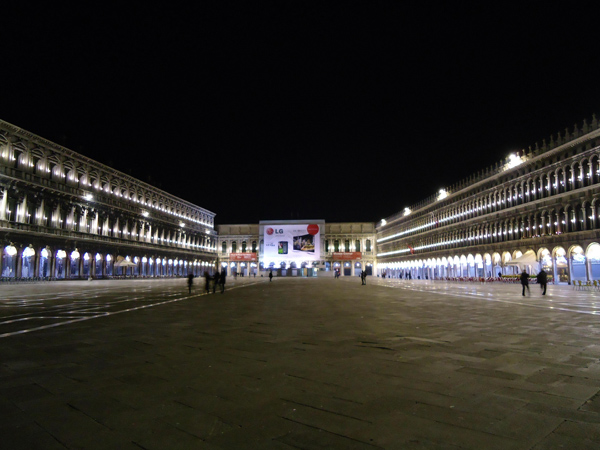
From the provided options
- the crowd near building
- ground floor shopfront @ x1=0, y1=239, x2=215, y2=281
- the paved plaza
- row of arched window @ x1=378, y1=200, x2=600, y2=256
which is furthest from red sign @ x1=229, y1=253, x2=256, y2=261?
the paved plaza

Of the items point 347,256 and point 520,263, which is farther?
point 347,256

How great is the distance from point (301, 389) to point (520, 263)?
39.3 m

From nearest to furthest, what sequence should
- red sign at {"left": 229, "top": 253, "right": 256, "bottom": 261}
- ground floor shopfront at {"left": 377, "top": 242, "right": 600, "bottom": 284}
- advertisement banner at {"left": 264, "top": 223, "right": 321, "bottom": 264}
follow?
ground floor shopfront at {"left": 377, "top": 242, "right": 600, "bottom": 284}, advertisement banner at {"left": 264, "top": 223, "right": 321, "bottom": 264}, red sign at {"left": 229, "top": 253, "right": 256, "bottom": 261}

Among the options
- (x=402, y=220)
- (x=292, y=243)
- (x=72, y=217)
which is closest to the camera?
(x=72, y=217)

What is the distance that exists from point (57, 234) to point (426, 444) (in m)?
48.7

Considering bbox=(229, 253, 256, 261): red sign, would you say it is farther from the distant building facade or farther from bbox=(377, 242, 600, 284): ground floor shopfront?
bbox=(377, 242, 600, 284): ground floor shopfront

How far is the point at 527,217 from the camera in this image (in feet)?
→ 141

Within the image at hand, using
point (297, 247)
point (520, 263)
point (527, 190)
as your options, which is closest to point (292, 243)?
point (297, 247)

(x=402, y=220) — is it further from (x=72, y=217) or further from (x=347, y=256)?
(x=72, y=217)

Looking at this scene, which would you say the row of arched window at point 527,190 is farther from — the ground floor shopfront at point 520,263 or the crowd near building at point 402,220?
the ground floor shopfront at point 520,263

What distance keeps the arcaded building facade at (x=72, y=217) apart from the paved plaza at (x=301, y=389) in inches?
1451

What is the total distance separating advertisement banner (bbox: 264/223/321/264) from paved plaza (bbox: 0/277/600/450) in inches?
3158

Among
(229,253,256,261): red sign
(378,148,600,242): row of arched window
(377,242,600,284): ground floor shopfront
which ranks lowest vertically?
(377,242,600,284): ground floor shopfront

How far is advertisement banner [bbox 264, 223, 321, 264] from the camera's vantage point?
89250 mm
